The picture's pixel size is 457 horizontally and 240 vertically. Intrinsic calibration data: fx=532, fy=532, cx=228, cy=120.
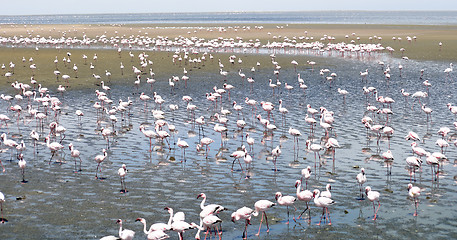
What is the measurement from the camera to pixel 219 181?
58.2ft

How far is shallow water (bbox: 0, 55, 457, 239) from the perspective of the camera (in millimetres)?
14055

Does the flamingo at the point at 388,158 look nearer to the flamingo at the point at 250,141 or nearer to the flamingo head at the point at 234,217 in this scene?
the flamingo at the point at 250,141

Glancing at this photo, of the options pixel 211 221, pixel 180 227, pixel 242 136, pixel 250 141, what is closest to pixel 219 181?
pixel 250 141

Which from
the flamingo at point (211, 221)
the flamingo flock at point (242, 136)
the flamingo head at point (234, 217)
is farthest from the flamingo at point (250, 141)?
the flamingo at point (211, 221)

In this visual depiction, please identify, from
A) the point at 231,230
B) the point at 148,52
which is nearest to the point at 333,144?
the point at 231,230

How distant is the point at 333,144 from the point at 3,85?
2678 centimetres

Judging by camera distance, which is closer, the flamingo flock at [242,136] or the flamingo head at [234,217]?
the flamingo head at [234,217]

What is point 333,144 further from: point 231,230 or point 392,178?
point 231,230

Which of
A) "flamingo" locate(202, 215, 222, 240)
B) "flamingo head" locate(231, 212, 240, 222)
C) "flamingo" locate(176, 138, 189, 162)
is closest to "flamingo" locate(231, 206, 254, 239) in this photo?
"flamingo head" locate(231, 212, 240, 222)

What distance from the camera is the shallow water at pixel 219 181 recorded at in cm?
1405

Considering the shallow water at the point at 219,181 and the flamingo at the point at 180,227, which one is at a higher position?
the flamingo at the point at 180,227

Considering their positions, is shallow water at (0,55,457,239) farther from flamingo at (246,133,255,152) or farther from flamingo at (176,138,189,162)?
flamingo at (176,138,189,162)

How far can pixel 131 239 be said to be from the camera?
12555mm

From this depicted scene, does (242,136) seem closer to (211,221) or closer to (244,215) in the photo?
(244,215)
